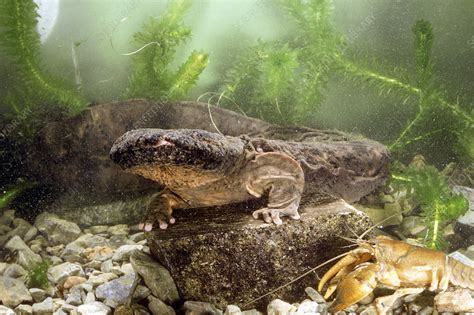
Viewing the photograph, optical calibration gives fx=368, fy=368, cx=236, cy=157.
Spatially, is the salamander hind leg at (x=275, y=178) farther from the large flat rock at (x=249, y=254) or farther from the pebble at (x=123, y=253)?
the pebble at (x=123, y=253)

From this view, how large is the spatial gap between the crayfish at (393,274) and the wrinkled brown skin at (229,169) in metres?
0.67

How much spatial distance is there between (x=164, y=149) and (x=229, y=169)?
0.92 m

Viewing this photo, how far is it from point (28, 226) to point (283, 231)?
4.29 metres

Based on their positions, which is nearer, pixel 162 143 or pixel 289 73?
pixel 162 143

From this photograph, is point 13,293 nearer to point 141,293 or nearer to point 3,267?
point 3,267

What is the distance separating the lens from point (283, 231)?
3307mm

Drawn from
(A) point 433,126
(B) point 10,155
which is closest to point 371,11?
(A) point 433,126

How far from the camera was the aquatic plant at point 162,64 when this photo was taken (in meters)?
6.02

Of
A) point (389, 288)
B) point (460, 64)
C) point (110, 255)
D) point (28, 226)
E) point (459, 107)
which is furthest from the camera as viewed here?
point (460, 64)

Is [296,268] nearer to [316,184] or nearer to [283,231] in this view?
[283,231]

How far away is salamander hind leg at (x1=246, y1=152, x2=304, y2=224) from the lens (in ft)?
12.3

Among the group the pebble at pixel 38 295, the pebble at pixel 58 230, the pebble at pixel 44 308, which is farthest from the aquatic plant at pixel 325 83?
the pebble at pixel 44 308

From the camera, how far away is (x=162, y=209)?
3838mm

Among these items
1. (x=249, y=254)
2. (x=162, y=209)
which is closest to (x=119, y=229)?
(x=162, y=209)
